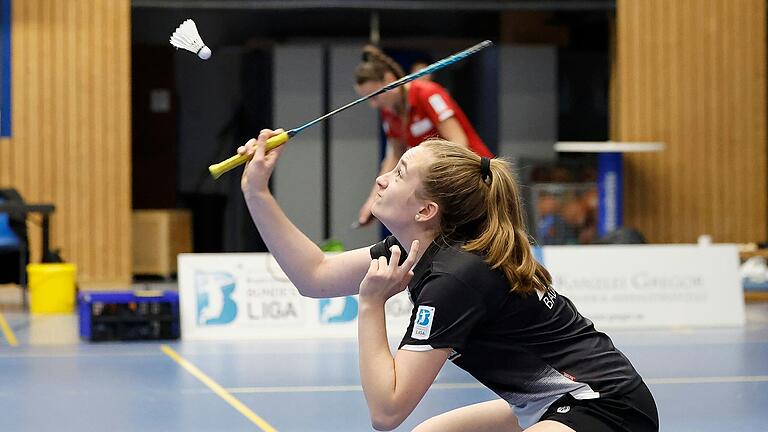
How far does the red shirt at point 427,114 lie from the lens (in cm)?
591

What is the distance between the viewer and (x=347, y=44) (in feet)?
41.0

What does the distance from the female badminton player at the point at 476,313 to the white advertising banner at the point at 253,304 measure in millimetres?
4731

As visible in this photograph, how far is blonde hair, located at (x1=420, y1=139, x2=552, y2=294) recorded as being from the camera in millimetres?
2617

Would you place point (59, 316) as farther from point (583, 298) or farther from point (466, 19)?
point (466, 19)

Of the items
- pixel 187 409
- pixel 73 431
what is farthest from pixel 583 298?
pixel 73 431

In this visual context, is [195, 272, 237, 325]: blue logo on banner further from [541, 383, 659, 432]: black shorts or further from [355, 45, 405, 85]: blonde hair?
[541, 383, 659, 432]: black shorts

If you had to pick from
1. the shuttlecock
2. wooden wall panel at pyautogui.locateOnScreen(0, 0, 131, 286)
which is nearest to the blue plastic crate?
the shuttlecock

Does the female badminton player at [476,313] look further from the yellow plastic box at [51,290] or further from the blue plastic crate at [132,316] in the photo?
the yellow plastic box at [51,290]

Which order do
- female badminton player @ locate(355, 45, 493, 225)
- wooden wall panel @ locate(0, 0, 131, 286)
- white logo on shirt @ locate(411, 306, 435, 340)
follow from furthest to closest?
wooden wall panel @ locate(0, 0, 131, 286) < female badminton player @ locate(355, 45, 493, 225) < white logo on shirt @ locate(411, 306, 435, 340)

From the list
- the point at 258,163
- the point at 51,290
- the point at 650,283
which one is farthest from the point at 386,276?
the point at 51,290

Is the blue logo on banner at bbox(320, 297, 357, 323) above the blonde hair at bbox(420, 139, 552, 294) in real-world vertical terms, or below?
below

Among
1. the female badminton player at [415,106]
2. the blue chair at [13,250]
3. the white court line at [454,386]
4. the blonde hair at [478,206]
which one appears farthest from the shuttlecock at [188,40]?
the blue chair at [13,250]

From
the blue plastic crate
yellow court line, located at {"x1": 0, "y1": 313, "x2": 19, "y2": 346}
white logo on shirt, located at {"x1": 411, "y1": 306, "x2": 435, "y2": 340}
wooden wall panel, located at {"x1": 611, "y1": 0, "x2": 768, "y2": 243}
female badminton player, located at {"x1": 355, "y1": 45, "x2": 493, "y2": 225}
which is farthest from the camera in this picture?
wooden wall panel, located at {"x1": 611, "y1": 0, "x2": 768, "y2": 243}

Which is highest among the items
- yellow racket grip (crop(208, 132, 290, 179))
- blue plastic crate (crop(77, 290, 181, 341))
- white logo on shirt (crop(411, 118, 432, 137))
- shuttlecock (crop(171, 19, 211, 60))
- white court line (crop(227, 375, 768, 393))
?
shuttlecock (crop(171, 19, 211, 60))
